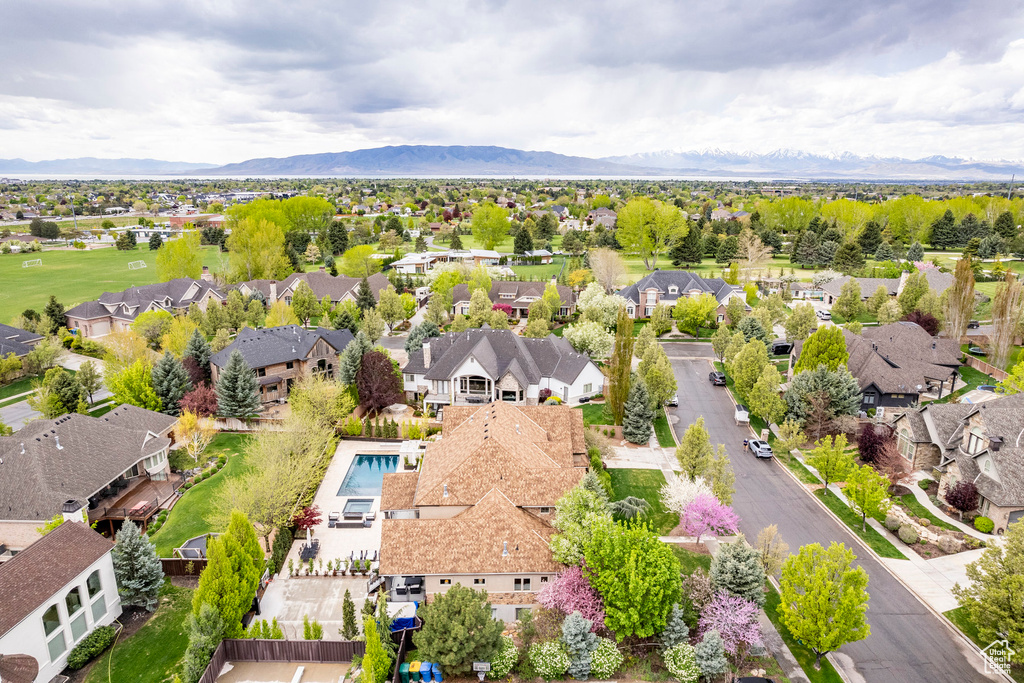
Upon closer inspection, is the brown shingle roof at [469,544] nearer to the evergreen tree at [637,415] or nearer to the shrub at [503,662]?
the shrub at [503,662]

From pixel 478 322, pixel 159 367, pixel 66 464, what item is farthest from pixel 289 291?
pixel 66 464

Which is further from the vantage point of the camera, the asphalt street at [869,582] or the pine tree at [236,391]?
the pine tree at [236,391]

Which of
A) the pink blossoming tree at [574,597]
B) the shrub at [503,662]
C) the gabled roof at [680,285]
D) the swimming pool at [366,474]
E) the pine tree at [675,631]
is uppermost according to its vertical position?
the gabled roof at [680,285]

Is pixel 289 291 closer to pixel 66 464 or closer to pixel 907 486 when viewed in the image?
pixel 66 464

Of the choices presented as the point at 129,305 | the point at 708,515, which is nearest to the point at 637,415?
the point at 708,515

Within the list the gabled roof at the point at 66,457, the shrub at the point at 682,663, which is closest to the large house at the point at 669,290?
the gabled roof at the point at 66,457

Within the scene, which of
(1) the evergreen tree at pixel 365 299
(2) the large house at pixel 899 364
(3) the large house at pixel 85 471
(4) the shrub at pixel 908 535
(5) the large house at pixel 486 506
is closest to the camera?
(5) the large house at pixel 486 506

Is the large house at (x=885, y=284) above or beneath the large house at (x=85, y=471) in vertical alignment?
above
